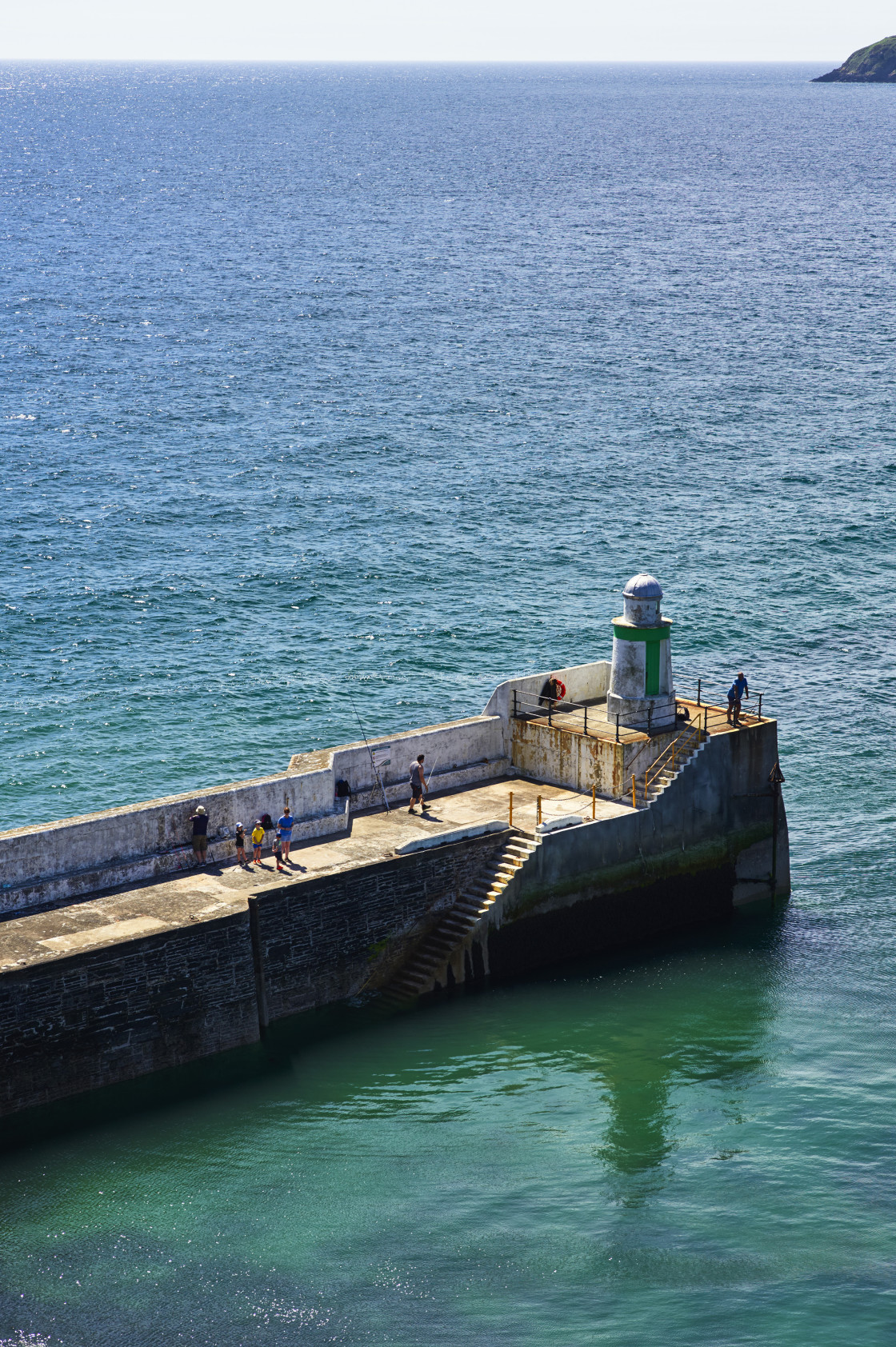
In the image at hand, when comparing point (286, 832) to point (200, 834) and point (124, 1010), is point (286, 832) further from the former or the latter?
point (124, 1010)

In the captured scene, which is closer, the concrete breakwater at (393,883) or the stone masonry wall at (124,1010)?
the stone masonry wall at (124,1010)

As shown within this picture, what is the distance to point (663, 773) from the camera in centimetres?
3644

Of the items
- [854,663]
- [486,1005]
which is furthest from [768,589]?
[486,1005]

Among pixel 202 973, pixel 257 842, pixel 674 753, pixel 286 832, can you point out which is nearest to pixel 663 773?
pixel 674 753

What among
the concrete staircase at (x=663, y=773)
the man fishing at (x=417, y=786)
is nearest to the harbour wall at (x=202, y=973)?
the man fishing at (x=417, y=786)

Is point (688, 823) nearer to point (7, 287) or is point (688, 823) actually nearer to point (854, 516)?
point (854, 516)

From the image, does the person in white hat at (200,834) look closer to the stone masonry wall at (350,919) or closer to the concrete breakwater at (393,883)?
the concrete breakwater at (393,883)

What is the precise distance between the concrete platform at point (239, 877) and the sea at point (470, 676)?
299 cm

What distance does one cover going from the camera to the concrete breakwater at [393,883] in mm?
29203

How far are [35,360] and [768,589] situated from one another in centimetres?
5057

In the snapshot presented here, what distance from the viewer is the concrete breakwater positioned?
95.8ft

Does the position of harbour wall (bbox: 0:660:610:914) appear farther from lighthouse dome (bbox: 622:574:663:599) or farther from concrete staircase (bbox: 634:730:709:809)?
concrete staircase (bbox: 634:730:709:809)

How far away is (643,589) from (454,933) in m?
8.93

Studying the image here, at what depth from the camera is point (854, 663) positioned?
52.4m
